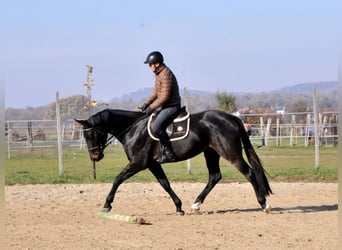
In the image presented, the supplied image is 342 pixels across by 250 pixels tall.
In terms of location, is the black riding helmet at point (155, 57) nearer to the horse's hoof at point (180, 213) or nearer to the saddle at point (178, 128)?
the saddle at point (178, 128)

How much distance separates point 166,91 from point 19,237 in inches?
144

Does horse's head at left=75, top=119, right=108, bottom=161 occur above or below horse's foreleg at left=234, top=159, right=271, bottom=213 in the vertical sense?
above

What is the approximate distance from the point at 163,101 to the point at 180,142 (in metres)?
0.82

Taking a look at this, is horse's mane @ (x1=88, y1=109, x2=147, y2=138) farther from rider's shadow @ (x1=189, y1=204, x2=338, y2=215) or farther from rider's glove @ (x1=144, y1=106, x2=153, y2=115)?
rider's shadow @ (x1=189, y1=204, x2=338, y2=215)

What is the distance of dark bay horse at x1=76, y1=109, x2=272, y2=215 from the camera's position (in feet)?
36.1

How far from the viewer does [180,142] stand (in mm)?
11133

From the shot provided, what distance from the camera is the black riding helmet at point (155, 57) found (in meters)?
10.9

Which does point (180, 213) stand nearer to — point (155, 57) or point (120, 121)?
point (120, 121)

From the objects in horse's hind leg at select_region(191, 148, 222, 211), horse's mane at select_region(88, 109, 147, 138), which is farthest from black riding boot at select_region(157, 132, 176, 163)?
horse's hind leg at select_region(191, 148, 222, 211)

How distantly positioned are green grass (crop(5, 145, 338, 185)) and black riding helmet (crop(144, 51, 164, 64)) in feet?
21.3

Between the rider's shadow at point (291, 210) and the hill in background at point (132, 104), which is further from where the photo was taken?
the hill in background at point (132, 104)

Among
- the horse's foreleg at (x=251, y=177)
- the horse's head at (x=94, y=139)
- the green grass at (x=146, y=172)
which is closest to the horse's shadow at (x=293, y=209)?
the horse's foreleg at (x=251, y=177)

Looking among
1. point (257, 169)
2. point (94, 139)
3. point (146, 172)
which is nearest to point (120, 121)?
point (94, 139)

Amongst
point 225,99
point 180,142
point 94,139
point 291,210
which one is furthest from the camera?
point 225,99
